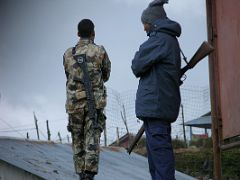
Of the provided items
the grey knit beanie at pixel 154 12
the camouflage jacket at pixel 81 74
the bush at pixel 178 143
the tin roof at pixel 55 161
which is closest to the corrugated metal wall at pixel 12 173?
the tin roof at pixel 55 161

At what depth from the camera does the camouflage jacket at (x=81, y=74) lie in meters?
5.21

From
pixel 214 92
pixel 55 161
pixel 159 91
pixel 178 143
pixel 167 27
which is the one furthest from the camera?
pixel 178 143

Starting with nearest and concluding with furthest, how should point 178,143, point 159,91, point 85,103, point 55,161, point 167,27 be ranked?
point 159,91, point 167,27, point 85,103, point 55,161, point 178,143

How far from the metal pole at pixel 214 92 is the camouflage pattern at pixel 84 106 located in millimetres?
1033

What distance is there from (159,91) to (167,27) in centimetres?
52

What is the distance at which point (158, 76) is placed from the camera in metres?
4.32

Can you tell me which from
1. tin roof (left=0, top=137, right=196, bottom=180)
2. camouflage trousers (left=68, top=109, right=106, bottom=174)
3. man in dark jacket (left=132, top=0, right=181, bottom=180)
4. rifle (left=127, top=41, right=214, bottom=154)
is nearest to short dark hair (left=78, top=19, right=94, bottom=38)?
camouflage trousers (left=68, top=109, right=106, bottom=174)

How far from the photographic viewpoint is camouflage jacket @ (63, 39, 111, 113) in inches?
205

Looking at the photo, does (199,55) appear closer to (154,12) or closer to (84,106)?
(154,12)

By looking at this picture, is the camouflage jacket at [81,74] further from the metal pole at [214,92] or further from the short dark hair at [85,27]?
the metal pole at [214,92]

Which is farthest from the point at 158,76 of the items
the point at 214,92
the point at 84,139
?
the point at 214,92

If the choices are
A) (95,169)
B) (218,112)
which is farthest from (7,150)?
(218,112)

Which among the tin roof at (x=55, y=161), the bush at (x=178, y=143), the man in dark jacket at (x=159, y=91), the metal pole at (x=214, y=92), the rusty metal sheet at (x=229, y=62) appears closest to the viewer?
the man in dark jacket at (x=159, y=91)

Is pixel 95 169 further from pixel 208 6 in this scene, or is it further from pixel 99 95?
pixel 208 6
